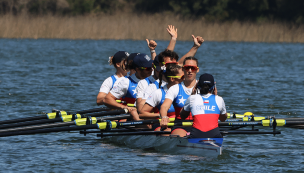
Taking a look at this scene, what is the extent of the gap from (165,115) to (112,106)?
2082 millimetres

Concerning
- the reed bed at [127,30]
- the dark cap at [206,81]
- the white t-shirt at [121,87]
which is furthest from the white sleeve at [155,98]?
the reed bed at [127,30]

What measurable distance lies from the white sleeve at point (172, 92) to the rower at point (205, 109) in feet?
1.16

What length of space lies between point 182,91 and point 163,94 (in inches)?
14.6

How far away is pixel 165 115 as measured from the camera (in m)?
8.17

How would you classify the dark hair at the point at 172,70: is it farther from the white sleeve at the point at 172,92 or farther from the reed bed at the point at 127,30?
the reed bed at the point at 127,30

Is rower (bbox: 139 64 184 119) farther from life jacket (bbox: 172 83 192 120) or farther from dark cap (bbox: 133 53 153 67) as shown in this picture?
dark cap (bbox: 133 53 153 67)

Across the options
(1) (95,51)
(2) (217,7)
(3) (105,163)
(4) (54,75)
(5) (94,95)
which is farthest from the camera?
(2) (217,7)

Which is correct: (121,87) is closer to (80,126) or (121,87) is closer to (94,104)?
(80,126)

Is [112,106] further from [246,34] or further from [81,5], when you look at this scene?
[81,5]

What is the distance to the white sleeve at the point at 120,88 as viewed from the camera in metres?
9.95

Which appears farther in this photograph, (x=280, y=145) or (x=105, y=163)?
(x=280, y=145)

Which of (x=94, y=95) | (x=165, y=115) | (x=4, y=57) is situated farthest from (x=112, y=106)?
(x=4, y=57)

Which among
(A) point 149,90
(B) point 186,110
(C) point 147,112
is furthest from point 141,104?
(B) point 186,110

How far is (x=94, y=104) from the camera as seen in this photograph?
16.0 m
